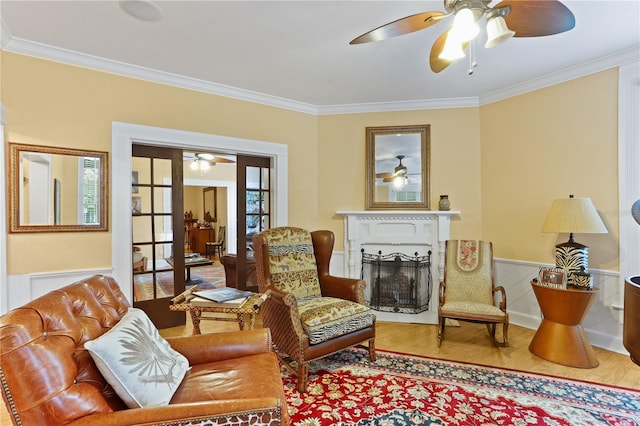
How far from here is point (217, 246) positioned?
9188mm

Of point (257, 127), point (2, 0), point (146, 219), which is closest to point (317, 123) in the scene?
point (257, 127)

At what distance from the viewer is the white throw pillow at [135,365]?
1.17m

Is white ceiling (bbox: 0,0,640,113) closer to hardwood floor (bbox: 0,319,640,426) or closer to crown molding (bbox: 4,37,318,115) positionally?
crown molding (bbox: 4,37,318,115)

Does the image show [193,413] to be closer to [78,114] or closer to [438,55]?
[438,55]

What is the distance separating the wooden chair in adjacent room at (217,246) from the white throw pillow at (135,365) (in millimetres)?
7912

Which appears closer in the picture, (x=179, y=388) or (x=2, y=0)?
(x=179, y=388)

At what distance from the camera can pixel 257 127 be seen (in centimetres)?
378

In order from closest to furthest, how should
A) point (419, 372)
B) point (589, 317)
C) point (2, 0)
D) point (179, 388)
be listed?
point (179, 388), point (2, 0), point (419, 372), point (589, 317)

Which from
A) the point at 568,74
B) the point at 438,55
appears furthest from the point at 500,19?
the point at 568,74

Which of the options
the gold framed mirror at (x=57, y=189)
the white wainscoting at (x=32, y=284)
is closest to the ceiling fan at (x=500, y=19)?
the gold framed mirror at (x=57, y=189)

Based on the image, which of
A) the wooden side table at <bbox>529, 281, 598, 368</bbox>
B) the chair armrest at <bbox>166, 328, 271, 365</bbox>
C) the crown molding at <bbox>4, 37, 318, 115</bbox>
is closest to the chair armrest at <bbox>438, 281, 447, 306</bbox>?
the wooden side table at <bbox>529, 281, 598, 368</bbox>

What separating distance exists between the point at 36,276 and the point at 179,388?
2108 millimetres

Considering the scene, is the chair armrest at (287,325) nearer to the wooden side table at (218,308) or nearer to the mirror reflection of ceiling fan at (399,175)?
the wooden side table at (218,308)

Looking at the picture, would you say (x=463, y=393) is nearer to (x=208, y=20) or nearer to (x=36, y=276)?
(x=208, y=20)
